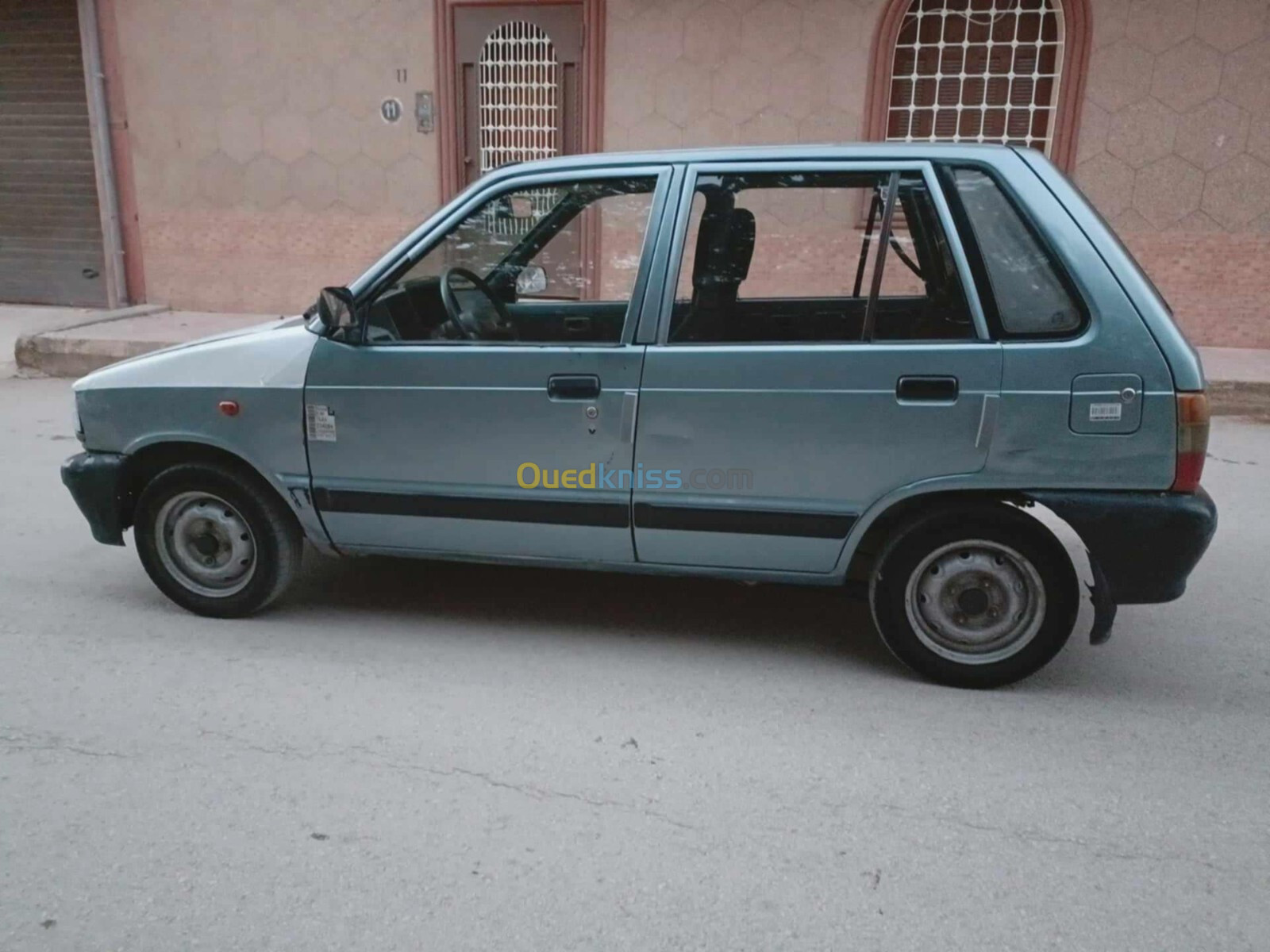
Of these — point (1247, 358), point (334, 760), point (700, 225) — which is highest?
point (700, 225)

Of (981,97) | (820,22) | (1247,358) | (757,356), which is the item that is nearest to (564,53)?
(820,22)

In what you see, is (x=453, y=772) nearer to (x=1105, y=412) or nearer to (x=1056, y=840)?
(x=1056, y=840)

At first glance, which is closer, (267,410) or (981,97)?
(267,410)

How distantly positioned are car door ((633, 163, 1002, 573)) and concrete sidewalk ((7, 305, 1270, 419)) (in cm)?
528

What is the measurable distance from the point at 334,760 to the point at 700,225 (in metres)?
2.16

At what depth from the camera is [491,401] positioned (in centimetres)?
364

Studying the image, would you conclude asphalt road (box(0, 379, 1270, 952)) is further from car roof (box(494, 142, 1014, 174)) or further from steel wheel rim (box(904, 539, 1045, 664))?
car roof (box(494, 142, 1014, 174))

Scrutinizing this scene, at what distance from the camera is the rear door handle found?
130 inches

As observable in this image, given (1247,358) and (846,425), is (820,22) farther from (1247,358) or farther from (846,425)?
(846,425)

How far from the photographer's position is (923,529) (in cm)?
346

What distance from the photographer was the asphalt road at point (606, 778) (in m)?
2.44

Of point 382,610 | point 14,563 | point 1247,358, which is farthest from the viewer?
point 1247,358

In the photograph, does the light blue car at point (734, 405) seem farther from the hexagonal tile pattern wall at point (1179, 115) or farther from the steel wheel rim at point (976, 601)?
the hexagonal tile pattern wall at point (1179, 115)

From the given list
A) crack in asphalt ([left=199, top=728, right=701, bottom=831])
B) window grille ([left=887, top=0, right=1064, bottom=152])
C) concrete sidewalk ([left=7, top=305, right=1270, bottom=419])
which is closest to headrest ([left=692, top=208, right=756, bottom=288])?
crack in asphalt ([left=199, top=728, right=701, bottom=831])
